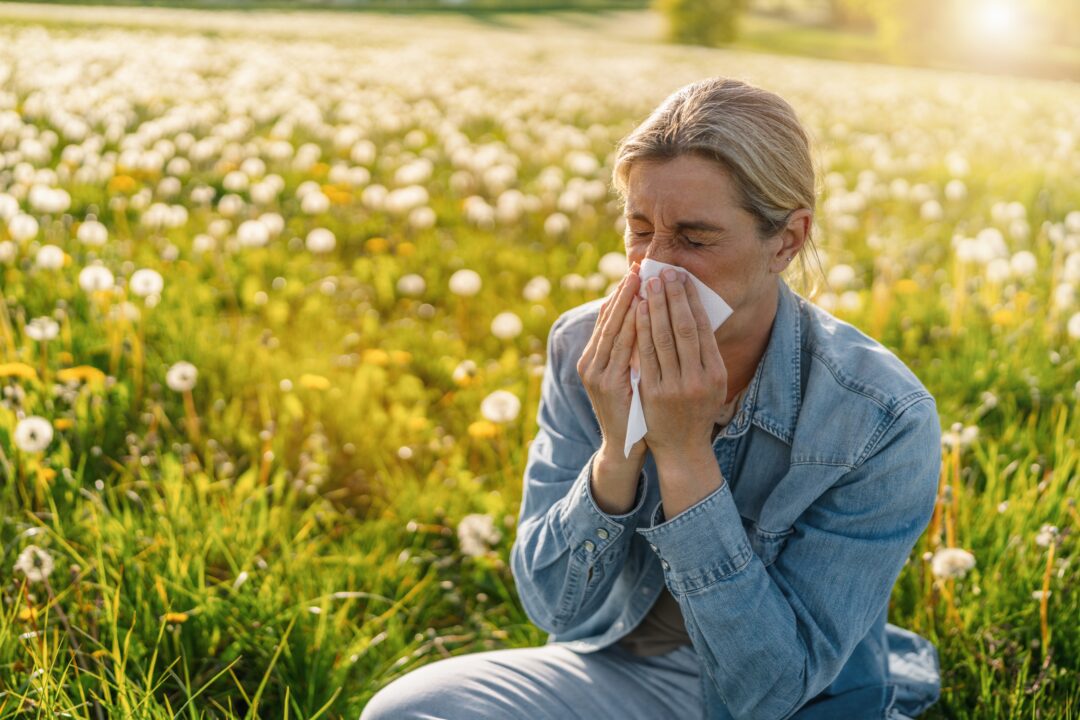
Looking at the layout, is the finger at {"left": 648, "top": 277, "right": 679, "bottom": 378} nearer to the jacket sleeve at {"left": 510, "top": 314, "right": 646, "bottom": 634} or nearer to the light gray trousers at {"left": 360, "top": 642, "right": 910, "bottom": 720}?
the jacket sleeve at {"left": 510, "top": 314, "right": 646, "bottom": 634}

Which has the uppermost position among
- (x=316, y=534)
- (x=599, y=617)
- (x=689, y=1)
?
(x=689, y=1)

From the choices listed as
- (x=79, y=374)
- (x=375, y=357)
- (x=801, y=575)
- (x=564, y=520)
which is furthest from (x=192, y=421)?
(x=801, y=575)

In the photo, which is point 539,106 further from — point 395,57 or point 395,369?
point 395,369

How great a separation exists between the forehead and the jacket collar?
0.36m

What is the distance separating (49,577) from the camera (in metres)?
2.73

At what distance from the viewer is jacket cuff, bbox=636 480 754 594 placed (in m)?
1.95

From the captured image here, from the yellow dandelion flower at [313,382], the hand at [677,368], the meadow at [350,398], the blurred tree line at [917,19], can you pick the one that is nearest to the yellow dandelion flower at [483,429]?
the meadow at [350,398]

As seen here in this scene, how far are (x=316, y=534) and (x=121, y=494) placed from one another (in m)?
0.64

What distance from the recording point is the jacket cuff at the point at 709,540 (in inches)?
76.7

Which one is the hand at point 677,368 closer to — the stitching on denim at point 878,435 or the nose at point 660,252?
the nose at point 660,252

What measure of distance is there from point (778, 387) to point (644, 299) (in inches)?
17.3

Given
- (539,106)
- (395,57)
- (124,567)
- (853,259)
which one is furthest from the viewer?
(395,57)

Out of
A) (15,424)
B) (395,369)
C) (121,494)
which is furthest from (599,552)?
(395,369)

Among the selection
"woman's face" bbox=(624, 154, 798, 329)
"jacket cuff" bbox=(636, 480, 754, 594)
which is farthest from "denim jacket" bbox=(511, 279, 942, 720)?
"woman's face" bbox=(624, 154, 798, 329)
